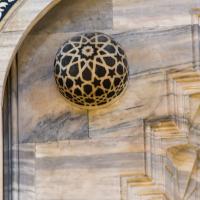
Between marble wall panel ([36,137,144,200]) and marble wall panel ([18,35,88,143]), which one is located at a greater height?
marble wall panel ([18,35,88,143])

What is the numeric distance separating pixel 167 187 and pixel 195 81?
12.8 inches

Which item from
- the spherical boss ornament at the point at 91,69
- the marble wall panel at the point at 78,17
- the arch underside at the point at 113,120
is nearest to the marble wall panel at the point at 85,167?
the arch underside at the point at 113,120

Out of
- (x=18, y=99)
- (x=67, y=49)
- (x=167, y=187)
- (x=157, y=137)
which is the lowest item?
(x=167, y=187)

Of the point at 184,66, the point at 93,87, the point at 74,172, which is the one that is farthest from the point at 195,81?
the point at 74,172

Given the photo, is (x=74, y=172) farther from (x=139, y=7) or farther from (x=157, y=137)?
(x=139, y=7)

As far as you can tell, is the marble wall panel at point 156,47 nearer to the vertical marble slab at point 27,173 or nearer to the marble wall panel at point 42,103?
the marble wall panel at point 42,103

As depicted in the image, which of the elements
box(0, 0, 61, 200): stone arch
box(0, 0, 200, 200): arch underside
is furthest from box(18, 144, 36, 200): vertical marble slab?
box(0, 0, 61, 200): stone arch

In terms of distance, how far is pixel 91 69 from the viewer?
126 cm

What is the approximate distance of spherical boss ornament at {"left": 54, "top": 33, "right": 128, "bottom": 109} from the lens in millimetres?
1267

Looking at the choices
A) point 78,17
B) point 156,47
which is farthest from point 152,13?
point 78,17

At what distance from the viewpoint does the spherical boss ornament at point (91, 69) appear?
1.27 meters

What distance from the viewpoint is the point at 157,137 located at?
131 centimetres

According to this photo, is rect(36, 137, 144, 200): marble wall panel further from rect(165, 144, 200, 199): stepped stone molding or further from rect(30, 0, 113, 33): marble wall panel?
rect(30, 0, 113, 33): marble wall panel

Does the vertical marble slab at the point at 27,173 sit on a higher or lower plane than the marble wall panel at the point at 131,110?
lower
